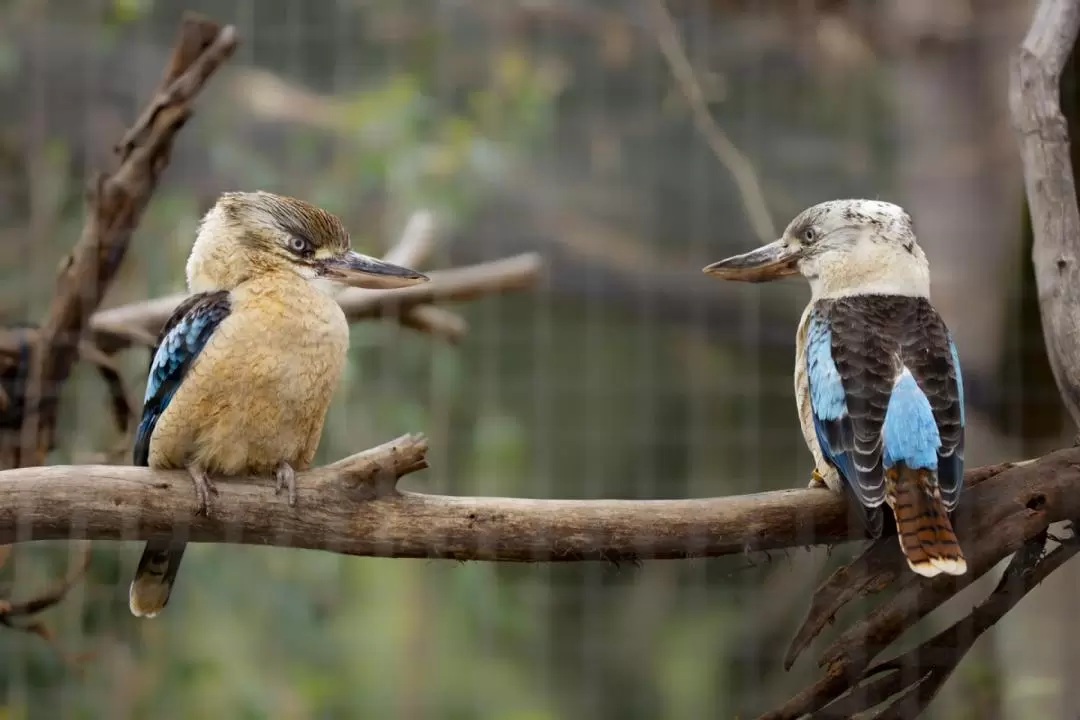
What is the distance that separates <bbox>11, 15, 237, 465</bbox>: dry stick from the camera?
7.15 ft

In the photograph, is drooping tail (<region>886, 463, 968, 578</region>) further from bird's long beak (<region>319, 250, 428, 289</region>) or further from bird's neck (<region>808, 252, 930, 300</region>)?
bird's long beak (<region>319, 250, 428, 289</region>)

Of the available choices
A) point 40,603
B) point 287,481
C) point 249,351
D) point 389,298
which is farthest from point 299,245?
point 40,603

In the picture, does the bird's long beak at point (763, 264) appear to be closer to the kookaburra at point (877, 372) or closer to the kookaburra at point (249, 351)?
the kookaburra at point (877, 372)

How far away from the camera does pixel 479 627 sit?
3174 millimetres

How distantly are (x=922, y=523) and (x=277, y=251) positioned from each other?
958 millimetres

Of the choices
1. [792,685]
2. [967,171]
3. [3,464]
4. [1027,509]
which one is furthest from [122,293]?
[1027,509]

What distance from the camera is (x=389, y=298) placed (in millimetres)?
2545

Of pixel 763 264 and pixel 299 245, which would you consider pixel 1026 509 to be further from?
pixel 299 245

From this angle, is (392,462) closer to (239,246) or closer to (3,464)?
(239,246)

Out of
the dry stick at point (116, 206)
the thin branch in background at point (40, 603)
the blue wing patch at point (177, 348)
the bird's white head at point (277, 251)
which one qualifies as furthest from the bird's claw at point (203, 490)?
the dry stick at point (116, 206)

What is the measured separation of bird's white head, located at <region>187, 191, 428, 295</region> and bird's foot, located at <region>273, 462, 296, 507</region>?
12.0 inches

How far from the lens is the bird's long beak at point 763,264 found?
189 centimetres

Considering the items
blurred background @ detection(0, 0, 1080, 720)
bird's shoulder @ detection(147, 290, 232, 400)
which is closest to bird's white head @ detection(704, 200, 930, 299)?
bird's shoulder @ detection(147, 290, 232, 400)

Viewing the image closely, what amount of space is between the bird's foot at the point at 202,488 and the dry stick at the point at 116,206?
2.23 ft
